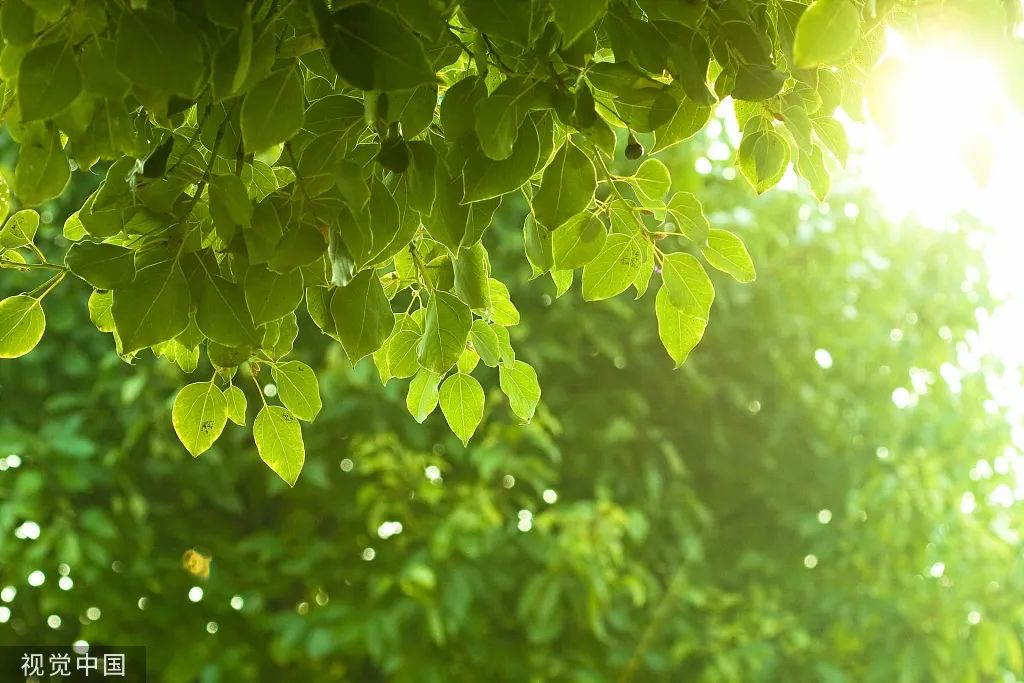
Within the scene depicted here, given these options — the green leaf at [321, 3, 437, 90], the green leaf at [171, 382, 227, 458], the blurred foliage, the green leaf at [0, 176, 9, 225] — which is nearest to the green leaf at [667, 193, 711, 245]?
the green leaf at [321, 3, 437, 90]

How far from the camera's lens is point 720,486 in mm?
2488

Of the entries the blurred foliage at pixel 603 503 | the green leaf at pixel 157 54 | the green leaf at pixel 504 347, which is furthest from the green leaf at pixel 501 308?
the blurred foliage at pixel 603 503

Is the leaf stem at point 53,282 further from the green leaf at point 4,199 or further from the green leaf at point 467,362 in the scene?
the green leaf at point 467,362

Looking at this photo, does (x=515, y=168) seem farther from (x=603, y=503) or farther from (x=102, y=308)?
(x=603, y=503)

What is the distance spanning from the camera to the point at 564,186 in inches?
23.2

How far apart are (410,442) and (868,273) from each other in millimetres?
1187

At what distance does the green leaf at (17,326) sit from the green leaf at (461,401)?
0.87 ft

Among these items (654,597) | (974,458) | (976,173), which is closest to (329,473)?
(654,597)

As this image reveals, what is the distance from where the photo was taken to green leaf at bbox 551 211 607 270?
0.65 m

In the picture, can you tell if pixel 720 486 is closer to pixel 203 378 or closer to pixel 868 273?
pixel 868 273

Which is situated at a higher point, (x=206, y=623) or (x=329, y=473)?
(x=329, y=473)

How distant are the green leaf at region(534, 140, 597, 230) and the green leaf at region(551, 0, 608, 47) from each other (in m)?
0.11

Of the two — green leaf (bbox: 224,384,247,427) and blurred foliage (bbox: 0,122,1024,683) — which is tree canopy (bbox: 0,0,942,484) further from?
blurred foliage (bbox: 0,122,1024,683)

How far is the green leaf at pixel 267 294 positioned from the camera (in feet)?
1.85
